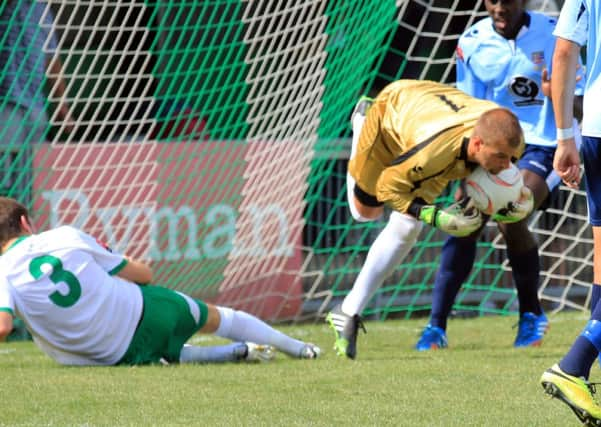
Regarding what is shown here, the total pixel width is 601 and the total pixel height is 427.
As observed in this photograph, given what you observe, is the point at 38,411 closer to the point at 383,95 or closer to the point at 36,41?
the point at 383,95

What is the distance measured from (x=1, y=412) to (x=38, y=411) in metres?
0.12

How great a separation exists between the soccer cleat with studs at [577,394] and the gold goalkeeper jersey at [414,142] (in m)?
1.73

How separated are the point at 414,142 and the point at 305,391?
4.21ft

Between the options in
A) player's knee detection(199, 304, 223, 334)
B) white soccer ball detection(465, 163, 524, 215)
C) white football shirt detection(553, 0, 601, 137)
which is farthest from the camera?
player's knee detection(199, 304, 223, 334)

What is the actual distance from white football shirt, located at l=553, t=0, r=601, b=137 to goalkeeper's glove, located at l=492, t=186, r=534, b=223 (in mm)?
1532

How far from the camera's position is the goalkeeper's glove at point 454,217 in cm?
543

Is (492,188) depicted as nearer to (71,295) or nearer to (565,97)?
(565,97)

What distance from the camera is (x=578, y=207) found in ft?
28.4

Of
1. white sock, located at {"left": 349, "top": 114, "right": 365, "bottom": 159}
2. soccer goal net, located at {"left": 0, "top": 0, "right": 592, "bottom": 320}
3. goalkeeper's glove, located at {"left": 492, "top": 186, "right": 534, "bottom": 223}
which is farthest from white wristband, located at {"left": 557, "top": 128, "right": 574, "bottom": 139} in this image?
soccer goal net, located at {"left": 0, "top": 0, "right": 592, "bottom": 320}

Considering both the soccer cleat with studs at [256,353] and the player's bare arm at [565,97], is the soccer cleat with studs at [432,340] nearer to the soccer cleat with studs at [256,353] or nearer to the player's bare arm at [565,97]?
the soccer cleat with studs at [256,353]

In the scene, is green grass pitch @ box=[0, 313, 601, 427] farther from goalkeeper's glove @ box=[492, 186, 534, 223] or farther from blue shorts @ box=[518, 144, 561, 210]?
blue shorts @ box=[518, 144, 561, 210]

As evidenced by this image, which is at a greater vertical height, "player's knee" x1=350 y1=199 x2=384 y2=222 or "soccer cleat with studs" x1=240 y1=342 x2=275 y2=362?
"player's knee" x1=350 y1=199 x2=384 y2=222

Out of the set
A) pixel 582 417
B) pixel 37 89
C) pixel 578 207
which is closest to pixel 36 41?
pixel 37 89

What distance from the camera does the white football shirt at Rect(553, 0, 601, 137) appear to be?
3.99 metres
